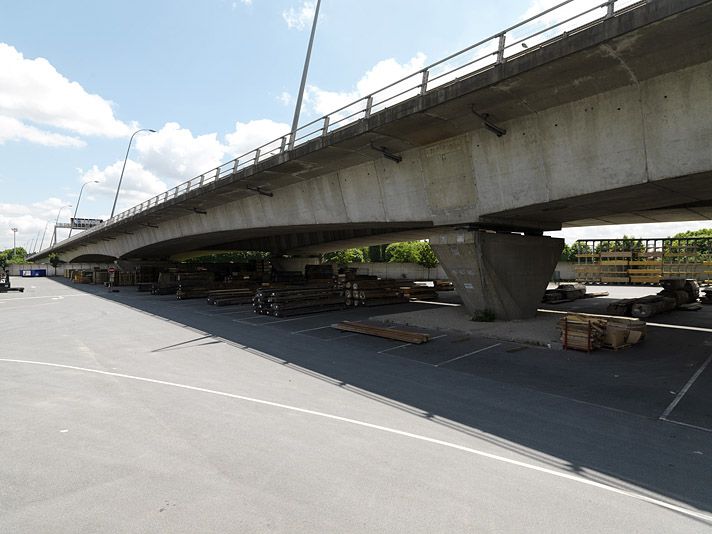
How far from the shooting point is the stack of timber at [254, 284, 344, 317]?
74.1ft

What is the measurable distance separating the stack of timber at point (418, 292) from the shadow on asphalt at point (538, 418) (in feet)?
50.6

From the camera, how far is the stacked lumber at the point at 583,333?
1274cm

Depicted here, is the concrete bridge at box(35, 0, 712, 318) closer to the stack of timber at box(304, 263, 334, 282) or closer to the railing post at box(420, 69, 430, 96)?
the railing post at box(420, 69, 430, 96)

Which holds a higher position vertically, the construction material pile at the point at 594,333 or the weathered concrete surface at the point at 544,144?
the weathered concrete surface at the point at 544,144

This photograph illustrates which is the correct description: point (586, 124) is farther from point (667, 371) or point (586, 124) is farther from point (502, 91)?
point (667, 371)

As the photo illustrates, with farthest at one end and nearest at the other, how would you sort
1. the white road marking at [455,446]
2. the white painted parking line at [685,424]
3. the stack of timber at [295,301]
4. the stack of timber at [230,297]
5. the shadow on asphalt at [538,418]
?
the stack of timber at [230,297], the stack of timber at [295,301], the white painted parking line at [685,424], the shadow on asphalt at [538,418], the white road marking at [455,446]

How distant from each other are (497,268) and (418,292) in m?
12.9

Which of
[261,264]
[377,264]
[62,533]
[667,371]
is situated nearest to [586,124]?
[667,371]

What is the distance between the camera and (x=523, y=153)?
13773 mm

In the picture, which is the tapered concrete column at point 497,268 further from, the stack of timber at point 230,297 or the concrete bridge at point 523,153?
the stack of timber at point 230,297

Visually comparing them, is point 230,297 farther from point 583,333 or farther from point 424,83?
point 583,333

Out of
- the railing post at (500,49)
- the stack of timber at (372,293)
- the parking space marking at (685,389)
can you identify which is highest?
the railing post at (500,49)

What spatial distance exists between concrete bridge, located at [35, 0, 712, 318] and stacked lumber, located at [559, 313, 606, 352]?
13.3ft

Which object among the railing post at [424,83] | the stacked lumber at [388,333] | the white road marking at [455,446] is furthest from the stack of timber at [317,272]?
the white road marking at [455,446]
